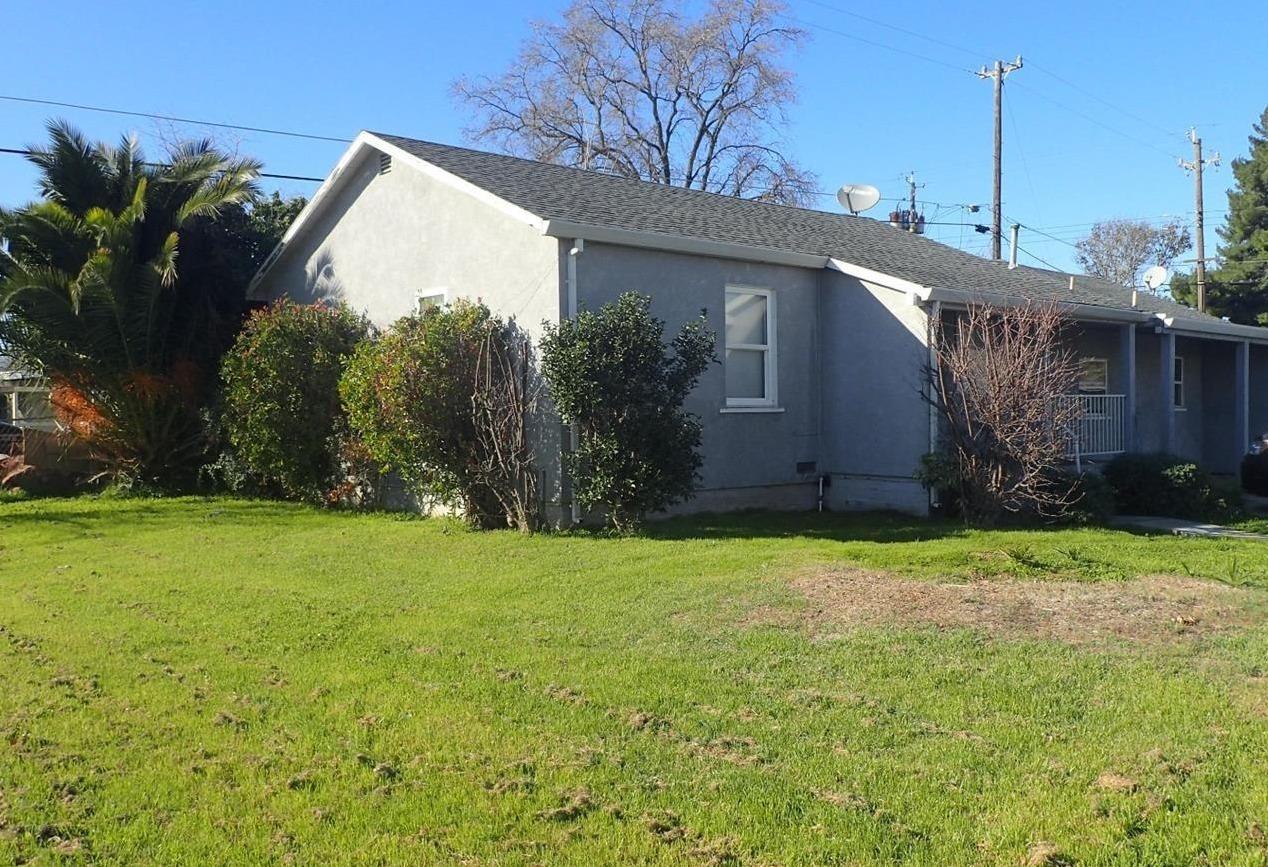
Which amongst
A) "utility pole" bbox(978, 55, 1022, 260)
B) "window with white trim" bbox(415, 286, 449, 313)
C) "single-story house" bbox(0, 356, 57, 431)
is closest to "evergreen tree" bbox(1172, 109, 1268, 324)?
"utility pole" bbox(978, 55, 1022, 260)

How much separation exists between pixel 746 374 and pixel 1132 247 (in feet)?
158

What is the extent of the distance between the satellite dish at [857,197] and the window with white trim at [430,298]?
36.1ft

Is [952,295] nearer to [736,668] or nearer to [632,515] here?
[632,515]

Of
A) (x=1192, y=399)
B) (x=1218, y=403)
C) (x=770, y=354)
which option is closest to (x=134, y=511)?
(x=770, y=354)

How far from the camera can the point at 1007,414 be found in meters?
11.8

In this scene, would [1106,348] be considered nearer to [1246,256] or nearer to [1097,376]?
[1097,376]

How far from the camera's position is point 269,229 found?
2041 centimetres

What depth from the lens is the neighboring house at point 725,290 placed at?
12.8 m

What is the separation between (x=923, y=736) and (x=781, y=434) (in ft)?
30.9

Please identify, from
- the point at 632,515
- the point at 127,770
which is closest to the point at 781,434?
the point at 632,515

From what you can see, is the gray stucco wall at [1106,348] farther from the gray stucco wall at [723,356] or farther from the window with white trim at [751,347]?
the window with white trim at [751,347]

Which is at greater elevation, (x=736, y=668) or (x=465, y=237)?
(x=465, y=237)

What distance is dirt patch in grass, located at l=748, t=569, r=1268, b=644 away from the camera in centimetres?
689

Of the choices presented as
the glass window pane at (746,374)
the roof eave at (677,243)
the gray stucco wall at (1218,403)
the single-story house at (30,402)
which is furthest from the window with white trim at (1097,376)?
the single-story house at (30,402)
